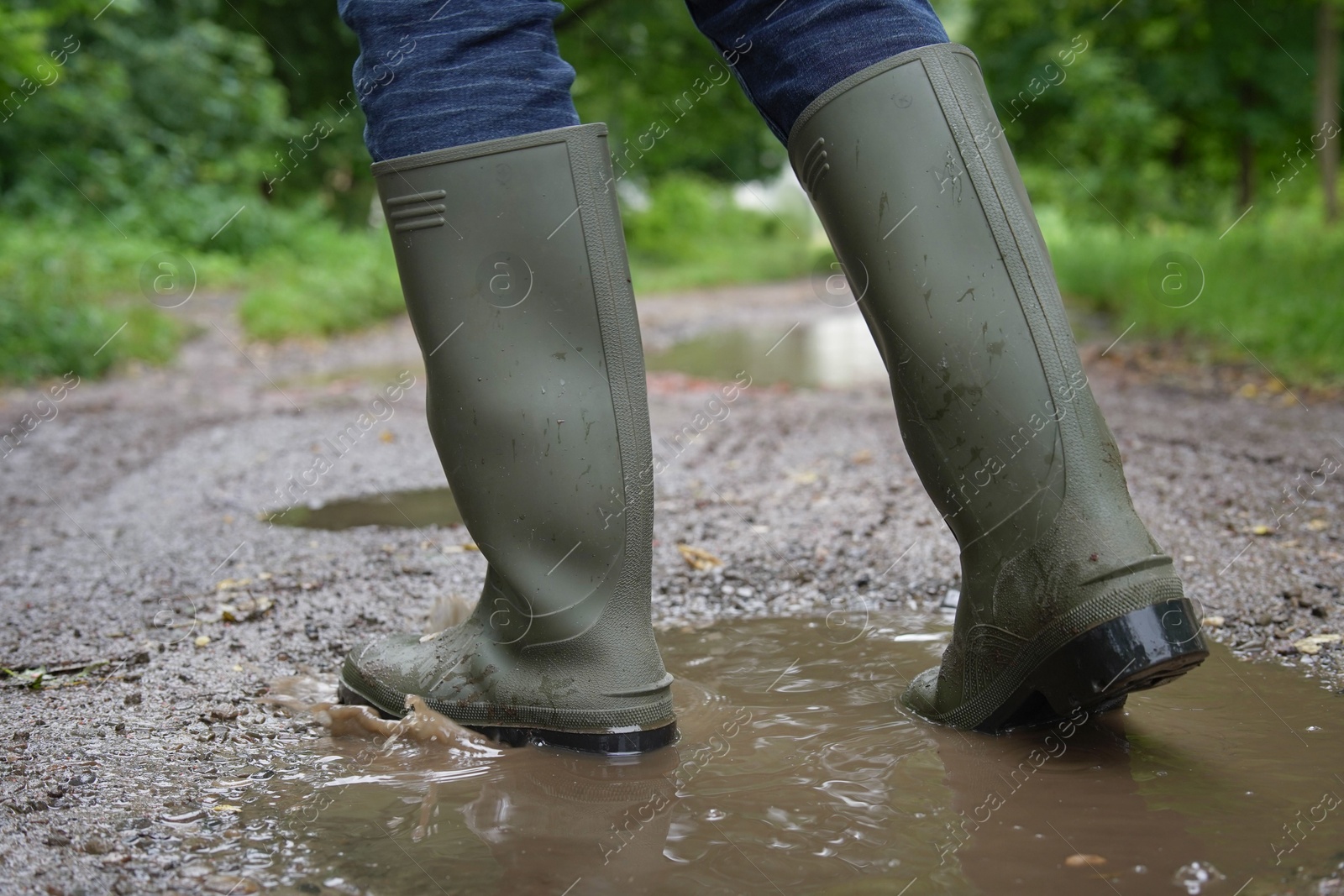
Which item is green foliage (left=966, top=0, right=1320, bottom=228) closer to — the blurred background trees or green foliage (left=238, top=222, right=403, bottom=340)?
the blurred background trees

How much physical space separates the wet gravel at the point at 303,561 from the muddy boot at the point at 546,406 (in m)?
0.40

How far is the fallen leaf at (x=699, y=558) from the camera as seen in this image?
2354 millimetres

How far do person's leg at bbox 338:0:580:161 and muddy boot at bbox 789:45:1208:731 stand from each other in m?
0.35

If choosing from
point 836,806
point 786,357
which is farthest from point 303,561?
point 786,357

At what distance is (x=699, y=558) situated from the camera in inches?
94.7

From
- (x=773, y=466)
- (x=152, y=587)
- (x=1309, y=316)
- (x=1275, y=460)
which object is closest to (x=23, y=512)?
(x=152, y=587)

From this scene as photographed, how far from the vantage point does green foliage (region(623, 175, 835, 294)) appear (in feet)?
62.8

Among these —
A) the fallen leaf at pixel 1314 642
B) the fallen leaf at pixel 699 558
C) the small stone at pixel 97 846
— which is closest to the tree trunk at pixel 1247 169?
the fallen leaf at pixel 699 558

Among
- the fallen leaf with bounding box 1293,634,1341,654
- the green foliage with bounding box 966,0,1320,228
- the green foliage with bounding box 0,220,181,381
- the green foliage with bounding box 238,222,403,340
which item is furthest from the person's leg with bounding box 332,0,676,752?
the green foliage with bounding box 966,0,1320,228

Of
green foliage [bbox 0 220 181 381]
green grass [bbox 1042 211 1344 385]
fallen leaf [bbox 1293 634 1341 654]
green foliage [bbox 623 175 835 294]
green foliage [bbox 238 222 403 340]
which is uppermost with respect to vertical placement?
green foliage [bbox 0 220 181 381]

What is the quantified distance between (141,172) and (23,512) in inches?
454

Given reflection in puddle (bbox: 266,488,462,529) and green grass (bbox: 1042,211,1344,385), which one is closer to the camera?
reflection in puddle (bbox: 266,488,462,529)

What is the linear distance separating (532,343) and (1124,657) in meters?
0.77

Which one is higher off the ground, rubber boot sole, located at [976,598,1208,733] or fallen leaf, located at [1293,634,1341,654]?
rubber boot sole, located at [976,598,1208,733]
